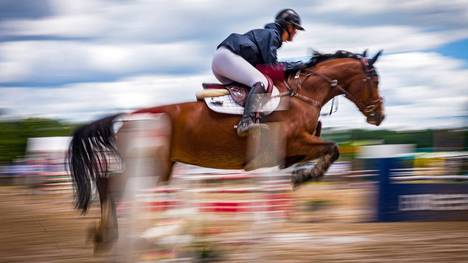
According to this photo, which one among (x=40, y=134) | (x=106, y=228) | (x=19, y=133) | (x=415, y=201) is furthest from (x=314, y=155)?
(x=40, y=134)

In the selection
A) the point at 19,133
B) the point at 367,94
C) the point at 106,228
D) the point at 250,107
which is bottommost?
the point at 19,133

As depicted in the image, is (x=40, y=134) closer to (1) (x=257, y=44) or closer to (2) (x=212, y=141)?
(2) (x=212, y=141)

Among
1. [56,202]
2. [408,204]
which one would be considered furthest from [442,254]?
[56,202]

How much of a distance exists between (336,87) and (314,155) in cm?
87

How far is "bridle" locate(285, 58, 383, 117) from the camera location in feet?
22.7

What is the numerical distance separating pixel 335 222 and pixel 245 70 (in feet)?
9.67

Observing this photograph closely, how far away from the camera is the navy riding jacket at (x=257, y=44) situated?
21.5ft

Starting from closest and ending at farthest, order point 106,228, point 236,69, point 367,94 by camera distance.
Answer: point 106,228 < point 236,69 < point 367,94

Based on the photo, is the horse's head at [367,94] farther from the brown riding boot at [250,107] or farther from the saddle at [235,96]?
the brown riding boot at [250,107]

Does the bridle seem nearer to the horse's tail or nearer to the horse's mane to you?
the horse's mane

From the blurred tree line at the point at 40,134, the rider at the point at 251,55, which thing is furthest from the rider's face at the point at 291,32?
the blurred tree line at the point at 40,134

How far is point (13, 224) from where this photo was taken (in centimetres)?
880

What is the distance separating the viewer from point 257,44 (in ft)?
21.7

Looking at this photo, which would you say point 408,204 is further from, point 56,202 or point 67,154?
point 56,202
